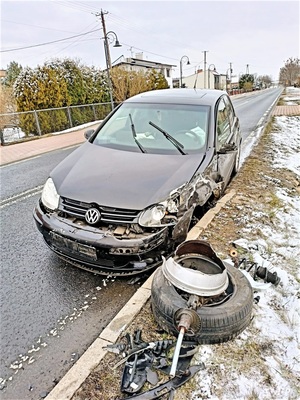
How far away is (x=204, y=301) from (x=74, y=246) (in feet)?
3.94

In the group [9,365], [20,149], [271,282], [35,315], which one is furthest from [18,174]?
[271,282]

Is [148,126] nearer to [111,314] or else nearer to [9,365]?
[111,314]

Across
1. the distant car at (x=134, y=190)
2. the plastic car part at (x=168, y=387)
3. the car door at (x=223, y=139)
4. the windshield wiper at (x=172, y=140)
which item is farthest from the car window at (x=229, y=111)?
the plastic car part at (x=168, y=387)

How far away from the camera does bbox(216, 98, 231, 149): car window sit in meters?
4.06

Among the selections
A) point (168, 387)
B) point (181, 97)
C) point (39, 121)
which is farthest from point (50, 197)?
point (39, 121)

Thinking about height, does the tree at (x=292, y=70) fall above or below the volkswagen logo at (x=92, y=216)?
above

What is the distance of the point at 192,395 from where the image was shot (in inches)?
68.9

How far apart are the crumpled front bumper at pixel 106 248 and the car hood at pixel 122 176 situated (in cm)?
27

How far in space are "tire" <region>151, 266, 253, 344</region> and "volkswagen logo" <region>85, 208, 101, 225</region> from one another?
77 centimetres

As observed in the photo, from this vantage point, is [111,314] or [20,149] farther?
[20,149]

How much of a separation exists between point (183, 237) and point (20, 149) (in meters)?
9.46

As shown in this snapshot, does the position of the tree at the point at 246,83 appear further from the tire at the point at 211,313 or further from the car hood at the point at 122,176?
the tire at the point at 211,313

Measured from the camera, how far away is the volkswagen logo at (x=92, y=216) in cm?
269

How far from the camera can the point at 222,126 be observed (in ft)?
14.5
